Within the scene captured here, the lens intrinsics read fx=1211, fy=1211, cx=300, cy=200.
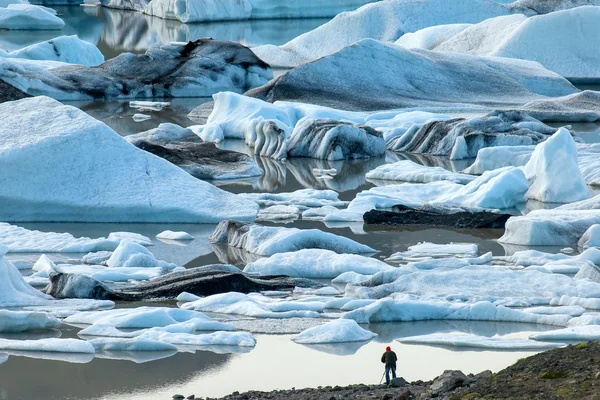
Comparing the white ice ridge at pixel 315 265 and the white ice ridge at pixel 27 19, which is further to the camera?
the white ice ridge at pixel 27 19

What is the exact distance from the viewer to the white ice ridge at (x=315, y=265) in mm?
8680

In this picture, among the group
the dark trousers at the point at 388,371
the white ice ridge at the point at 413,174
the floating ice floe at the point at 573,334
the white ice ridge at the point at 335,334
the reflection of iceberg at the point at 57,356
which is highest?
the dark trousers at the point at 388,371

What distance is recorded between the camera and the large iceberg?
19.5 metres

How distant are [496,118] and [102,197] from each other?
6.94m

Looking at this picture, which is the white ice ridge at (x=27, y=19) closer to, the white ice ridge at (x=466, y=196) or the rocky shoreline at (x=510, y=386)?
the white ice ridge at (x=466, y=196)

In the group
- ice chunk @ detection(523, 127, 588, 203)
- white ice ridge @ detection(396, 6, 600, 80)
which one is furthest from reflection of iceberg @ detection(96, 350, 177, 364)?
white ice ridge @ detection(396, 6, 600, 80)

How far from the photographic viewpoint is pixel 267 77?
23250mm

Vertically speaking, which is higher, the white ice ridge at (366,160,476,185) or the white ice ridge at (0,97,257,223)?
the white ice ridge at (0,97,257,223)

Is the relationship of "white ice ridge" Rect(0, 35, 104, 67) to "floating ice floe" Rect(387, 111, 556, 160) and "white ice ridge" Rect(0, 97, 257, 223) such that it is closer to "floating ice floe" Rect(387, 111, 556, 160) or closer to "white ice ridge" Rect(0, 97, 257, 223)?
"floating ice floe" Rect(387, 111, 556, 160)

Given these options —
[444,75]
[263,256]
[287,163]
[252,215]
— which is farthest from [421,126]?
[263,256]

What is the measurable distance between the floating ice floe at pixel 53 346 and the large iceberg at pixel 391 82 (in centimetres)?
1276

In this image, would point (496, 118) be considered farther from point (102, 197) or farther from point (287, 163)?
point (102, 197)

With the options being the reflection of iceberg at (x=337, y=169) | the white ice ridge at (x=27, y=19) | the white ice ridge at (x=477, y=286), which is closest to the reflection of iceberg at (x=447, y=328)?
the white ice ridge at (x=477, y=286)

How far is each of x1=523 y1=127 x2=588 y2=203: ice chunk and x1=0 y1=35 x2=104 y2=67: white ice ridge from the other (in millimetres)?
15028
